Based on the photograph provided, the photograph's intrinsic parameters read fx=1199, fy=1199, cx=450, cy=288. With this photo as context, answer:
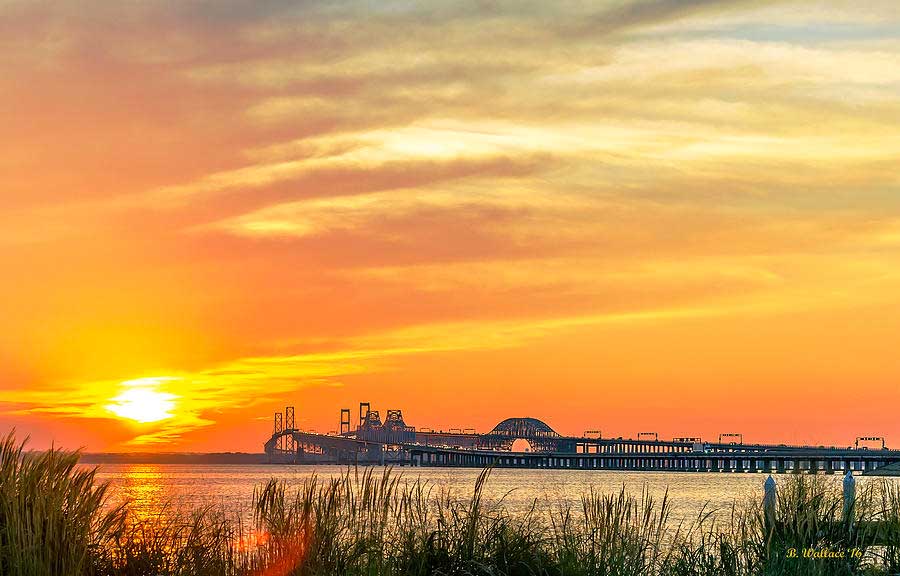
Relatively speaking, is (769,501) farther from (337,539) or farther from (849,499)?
(337,539)

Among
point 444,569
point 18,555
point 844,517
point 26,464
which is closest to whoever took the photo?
point 18,555

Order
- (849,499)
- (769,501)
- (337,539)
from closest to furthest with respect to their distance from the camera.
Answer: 1. (337,539)
2. (769,501)
3. (849,499)

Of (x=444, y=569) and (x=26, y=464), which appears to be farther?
(x=444, y=569)

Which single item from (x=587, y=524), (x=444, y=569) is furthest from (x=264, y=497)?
(x=587, y=524)

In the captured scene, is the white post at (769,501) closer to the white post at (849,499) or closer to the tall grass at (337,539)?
the white post at (849,499)

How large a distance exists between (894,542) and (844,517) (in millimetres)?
894

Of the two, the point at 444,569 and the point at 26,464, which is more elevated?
the point at 26,464

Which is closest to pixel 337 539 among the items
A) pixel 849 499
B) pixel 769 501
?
pixel 769 501

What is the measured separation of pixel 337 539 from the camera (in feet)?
47.2

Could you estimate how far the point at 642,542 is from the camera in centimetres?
1432

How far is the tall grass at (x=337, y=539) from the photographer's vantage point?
43.9 feet

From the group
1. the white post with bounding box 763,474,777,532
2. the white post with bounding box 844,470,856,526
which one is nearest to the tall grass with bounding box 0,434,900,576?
the white post with bounding box 844,470,856,526

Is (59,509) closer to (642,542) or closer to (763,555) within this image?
(642,542)

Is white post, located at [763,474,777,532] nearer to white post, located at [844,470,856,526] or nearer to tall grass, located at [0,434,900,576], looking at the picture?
white post, located at [844,470,856,526]
